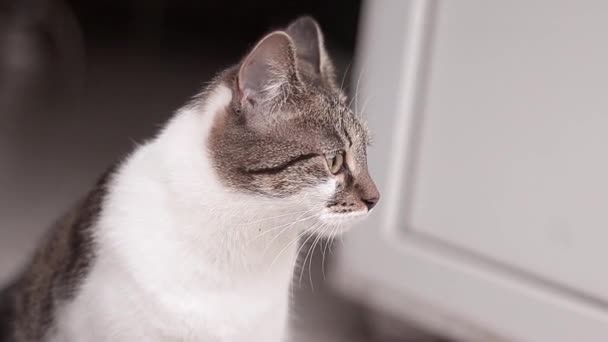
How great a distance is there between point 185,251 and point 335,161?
0.66 ft

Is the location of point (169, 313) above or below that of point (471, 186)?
below

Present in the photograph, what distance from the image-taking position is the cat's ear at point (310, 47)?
881mm

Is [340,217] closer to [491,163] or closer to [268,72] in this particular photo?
[268,72]

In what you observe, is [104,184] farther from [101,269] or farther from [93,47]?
[93,47]

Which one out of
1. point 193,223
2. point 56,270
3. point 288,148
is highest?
point 288,148

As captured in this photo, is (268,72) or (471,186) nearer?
(268,72)

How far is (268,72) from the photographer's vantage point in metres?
0.75

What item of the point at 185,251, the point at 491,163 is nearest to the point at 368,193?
the point at 185,251

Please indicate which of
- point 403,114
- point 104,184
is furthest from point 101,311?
point 403,114

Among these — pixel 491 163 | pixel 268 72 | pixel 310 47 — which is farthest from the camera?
pixel 491 163

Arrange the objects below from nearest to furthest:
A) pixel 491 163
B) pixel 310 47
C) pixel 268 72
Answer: pixel 268 72 < pixel 310 47 < pixel 491 163

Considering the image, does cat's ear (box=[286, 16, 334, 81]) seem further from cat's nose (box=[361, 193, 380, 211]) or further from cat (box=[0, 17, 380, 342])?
cat's nose (box=[361, 193, 380, 211])

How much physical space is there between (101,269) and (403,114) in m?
0.52

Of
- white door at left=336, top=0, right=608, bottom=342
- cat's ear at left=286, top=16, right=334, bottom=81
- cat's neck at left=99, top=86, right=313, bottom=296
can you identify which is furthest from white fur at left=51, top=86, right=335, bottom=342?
white door at left=336, top=0, right=608, bottom=342
